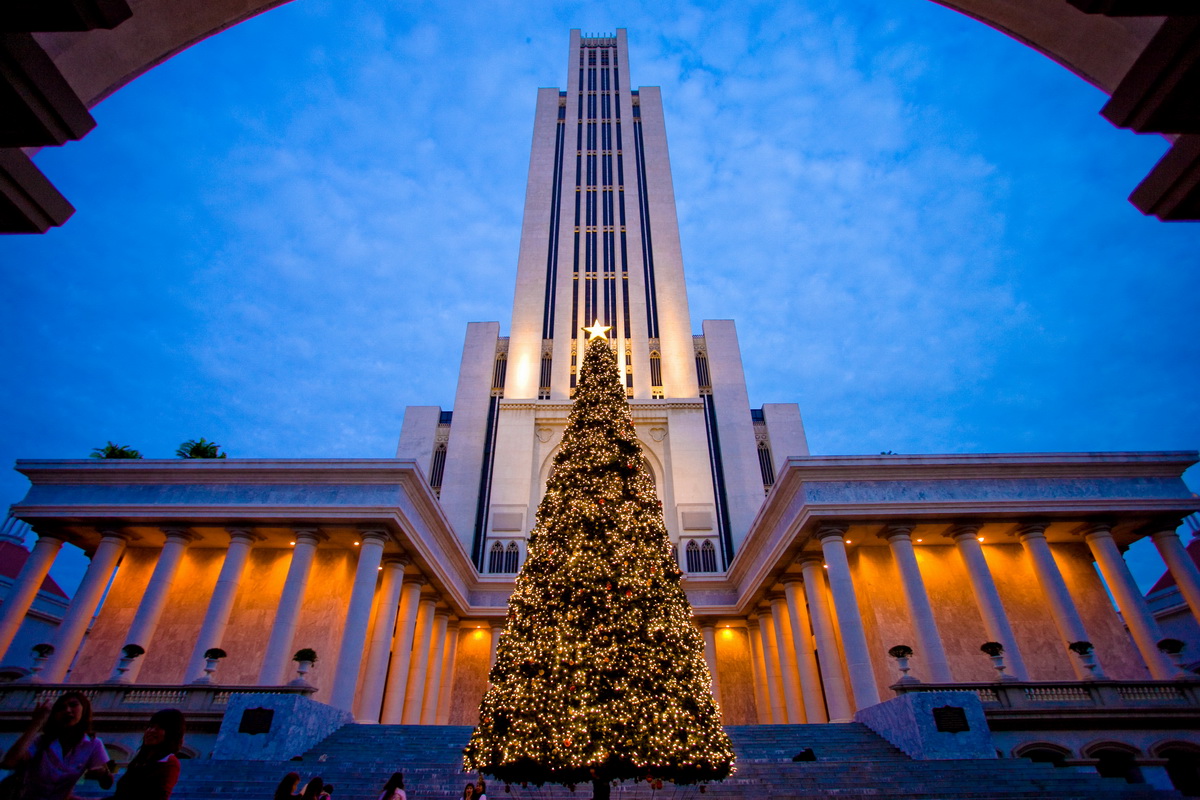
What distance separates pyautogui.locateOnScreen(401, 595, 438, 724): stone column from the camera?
75.1ft

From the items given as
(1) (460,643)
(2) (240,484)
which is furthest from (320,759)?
(1) (460,643)

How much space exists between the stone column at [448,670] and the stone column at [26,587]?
48.8 feet

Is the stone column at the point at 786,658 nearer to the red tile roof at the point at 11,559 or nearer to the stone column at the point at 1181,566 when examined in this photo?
the stone column at the point at 1181,566

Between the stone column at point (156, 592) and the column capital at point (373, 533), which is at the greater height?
the column capital at point (373, 533)

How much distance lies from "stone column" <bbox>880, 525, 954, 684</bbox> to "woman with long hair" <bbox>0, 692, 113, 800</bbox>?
18.8 metres

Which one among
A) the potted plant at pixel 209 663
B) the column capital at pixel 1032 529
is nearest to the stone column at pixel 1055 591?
the column capital at pixel 1032 529

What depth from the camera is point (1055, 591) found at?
19.4 m

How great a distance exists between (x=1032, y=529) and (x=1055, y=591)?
2.10m

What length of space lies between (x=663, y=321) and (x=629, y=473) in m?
31.1

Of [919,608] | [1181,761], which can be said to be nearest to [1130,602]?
[1181,761]

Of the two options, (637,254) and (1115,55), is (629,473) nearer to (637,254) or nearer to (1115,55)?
(1115,55)

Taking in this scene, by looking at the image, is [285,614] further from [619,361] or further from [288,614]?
[619,361]

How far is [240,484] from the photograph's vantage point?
20.3 m

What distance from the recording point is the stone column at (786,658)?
2278 cm
